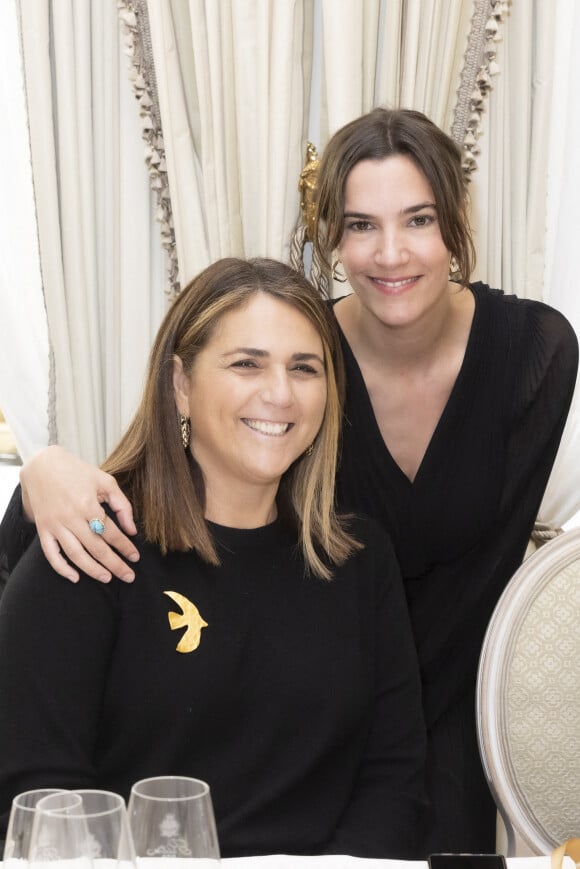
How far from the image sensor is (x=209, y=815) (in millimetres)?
954

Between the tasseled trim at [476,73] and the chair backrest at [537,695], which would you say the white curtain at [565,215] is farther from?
the chair backrest at [537,695]

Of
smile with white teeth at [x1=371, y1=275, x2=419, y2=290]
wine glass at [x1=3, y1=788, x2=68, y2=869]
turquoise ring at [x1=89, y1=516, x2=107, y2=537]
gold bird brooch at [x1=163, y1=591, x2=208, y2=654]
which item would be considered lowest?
Result: gold bird brooch at [x1=163, y1=591, x2=208, y2=654]

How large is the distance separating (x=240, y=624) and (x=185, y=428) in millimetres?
325

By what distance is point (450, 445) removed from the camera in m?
2.17

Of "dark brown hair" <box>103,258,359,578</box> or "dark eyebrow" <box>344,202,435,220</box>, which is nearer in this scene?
"dark brown hair" <box>103,258,359,578</box>

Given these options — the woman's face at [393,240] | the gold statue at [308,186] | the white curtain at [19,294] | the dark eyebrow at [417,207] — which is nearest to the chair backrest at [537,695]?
the woman's face at [393,240]

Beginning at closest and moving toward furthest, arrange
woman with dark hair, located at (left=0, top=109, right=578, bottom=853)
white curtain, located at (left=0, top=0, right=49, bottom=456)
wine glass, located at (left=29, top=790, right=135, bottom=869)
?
wine glass, located at (left=29, top=790, right=135, bottom=869)
woman with dark hair, located at (left=0, top=109, right=578, bottom=853)
white curtain, located at (left=0, top=0, right=49, bottom=456)

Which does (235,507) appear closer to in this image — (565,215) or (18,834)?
(18,834)

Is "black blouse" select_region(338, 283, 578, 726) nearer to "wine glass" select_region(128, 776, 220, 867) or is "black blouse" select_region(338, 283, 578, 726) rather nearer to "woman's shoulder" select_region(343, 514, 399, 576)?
"woman's shoulder" select_region(343, 514, 399, 576)

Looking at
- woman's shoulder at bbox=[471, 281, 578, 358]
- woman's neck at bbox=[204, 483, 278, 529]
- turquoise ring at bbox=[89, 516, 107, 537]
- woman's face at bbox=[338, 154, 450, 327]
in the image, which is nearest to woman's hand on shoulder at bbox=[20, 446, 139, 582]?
turquoise ring at bbox=[89, 516, 107, 537]

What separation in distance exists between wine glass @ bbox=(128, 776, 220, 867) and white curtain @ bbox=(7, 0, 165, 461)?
5.99 feet

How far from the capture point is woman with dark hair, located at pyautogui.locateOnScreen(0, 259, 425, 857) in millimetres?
1590

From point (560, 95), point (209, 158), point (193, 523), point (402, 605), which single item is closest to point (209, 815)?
point (193, 523)

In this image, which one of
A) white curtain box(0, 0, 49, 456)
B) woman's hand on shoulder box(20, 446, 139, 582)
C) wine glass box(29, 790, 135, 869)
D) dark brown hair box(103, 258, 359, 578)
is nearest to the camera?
wine glass box(29, 790, 135, 869)
